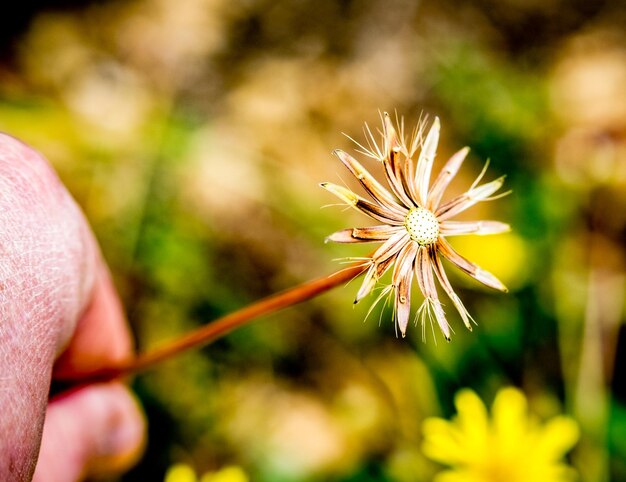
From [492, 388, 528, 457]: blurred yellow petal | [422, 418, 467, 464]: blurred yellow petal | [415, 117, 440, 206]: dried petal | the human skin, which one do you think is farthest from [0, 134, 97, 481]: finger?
[492, 388, 528, 457]: blurred yellow petal

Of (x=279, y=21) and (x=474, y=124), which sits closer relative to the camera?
(x=474, y=124)

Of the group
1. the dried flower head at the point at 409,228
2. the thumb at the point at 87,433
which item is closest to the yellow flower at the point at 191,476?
the thumb at the point at 87,433

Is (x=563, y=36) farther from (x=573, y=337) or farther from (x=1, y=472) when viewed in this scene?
(x=1, y=472)

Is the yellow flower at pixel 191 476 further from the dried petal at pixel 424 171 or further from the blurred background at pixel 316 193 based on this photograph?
the dried petal at pixel 424 171

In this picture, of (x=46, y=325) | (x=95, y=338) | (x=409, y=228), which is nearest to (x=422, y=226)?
(x=409, y=228)

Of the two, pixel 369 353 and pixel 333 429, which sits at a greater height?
pixel 369 353

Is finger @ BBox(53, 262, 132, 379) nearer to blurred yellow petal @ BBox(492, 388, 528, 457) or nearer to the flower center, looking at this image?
the flower center

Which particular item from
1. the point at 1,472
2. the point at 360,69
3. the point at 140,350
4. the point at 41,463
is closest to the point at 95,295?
the point at 41,463
